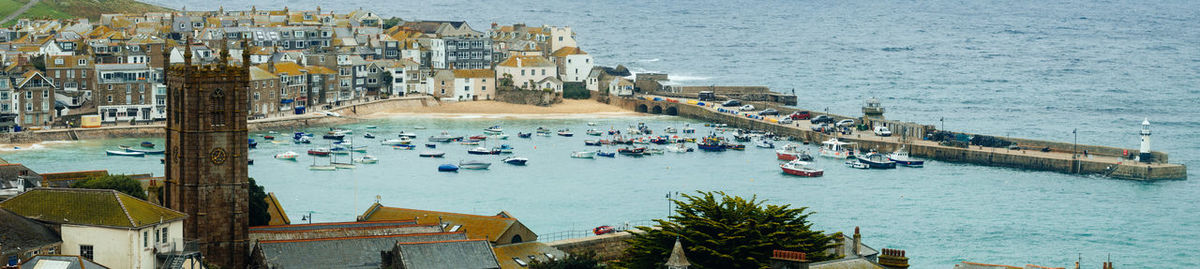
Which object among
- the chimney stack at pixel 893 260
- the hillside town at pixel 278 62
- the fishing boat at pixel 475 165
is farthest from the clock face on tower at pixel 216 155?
the hillside town at pixel 278 62

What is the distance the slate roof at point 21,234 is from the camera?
108ft

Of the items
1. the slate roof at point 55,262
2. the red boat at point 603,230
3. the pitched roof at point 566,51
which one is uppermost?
the pitched roof at point 566,51

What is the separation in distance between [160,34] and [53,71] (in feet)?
86.7

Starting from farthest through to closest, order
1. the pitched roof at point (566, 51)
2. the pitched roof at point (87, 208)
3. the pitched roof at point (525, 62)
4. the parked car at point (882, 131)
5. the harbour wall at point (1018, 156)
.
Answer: the pitched roof at point (566, 51) → the pitched roof at point (525, 62) → the parked car at point (882, 131) → the harbour wall at point (1018, 156) → the pitched roof at point (87, 208)

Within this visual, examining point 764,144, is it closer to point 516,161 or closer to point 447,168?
point 516,161

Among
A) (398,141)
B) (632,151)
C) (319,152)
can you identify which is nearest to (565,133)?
(632,151)

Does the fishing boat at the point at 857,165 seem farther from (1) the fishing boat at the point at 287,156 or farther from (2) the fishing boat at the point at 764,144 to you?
(1) the fishing boat at the point at 287,156

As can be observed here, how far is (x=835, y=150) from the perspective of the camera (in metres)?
86.2

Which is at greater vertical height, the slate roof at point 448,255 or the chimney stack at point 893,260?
the chimney stack at point 893,260

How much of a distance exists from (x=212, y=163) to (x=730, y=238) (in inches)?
487

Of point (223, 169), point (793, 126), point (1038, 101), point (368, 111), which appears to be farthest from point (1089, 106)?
point (223, 169)

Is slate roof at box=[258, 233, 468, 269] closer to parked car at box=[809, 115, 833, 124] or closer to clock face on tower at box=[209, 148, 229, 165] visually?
clock face on tower at box=[209, 148, 229, 165]

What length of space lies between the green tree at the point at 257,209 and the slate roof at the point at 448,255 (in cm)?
1041

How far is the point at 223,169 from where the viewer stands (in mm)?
38031
